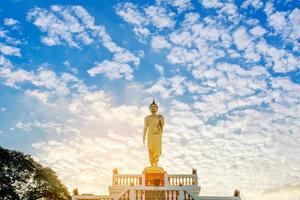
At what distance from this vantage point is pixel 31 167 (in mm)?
33938

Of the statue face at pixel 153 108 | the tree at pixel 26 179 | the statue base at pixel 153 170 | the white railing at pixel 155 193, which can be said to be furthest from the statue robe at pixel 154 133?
the tree at pixel 26 179

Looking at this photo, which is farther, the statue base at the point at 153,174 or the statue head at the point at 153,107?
the statue head at the point at 153,107

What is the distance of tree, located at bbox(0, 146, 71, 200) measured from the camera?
30769 mm

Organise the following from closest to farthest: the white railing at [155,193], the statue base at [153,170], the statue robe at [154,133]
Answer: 1. the white railing at [155,193]
2. the statue base at [153,170]
3. the statue robe at [154,133]

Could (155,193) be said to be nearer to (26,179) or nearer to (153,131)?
(153,131)

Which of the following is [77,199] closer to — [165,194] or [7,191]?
[165,194]

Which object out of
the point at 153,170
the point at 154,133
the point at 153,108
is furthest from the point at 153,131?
the point at 153,170

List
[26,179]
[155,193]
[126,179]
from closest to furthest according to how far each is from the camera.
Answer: [155,193], [126,179], [26,179]

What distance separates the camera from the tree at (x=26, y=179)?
3077 cm

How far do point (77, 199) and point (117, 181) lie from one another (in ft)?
13.7

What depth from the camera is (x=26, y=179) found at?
32.9 meters

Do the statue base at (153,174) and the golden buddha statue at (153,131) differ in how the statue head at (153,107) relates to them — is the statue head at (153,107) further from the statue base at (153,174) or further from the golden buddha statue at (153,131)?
the statue base at (153,174)

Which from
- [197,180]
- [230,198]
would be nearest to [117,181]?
[197,180]

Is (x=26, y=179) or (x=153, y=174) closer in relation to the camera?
(x=153, y=174)
